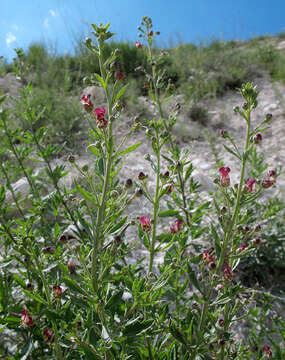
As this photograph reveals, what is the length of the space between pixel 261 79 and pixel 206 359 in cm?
697

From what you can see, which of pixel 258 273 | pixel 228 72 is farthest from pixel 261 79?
pixel 258 273

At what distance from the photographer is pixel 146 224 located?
131cm

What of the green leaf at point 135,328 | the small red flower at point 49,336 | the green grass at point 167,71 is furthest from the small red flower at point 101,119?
the green grass at point 167,71

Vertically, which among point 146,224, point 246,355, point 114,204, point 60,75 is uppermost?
point 60,75

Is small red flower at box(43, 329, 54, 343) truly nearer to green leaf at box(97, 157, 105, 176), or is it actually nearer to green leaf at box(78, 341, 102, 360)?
green leaf at box(78, 341, 102, 360)

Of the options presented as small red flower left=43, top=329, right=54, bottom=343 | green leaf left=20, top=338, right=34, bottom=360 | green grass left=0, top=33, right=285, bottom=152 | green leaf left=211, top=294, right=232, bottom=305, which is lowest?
green leaf left=20, top=338, right=34, bottom=360

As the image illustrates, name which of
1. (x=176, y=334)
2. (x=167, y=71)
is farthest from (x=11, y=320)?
(x=167, y=71)

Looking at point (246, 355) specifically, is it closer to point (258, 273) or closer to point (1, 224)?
point (258, 273)

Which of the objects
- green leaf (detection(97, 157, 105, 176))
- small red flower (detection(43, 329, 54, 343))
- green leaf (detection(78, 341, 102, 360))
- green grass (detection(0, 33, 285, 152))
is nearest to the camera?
green leaf (detection(78, 341, 102, 360))

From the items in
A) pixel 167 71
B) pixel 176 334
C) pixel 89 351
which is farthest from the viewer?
pixel 167 71

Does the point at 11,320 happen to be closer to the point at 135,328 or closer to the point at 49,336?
the point at 49,336

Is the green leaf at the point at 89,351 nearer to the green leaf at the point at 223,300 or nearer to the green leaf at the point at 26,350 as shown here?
the green leaf at the point at 26,350

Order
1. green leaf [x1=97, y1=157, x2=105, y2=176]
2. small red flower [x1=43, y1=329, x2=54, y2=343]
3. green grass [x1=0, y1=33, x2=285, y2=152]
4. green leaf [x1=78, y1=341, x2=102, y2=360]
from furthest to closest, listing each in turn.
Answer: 1. green grass [x1=0, y1=33, x2=285, y2=152]
2. small red flower [x1=43, y1=329, x2=54, y2=343]
3. green leaf [x1=97, y1=157, x2=105, y2=176]
4. green leaf [x1=78, y1=341, x2=102, y2=360]

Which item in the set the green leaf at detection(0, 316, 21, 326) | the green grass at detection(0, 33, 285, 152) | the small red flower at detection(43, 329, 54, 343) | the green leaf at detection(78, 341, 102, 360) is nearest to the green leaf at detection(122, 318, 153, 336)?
the green leaf at detection(78, 341, 102, 360)
